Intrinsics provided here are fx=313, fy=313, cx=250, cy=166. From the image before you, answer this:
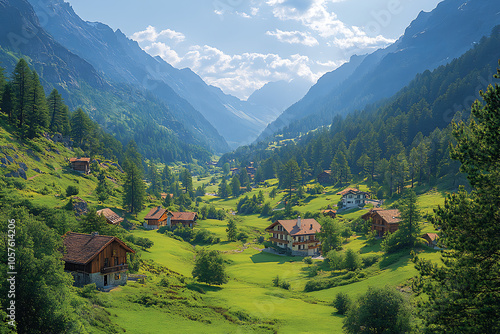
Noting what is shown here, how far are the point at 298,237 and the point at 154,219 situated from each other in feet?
148

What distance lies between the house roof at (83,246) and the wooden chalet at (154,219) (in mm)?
53100

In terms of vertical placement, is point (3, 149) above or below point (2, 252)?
above

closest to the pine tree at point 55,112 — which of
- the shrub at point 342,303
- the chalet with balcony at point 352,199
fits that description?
the chalet with balcony at point 352,199

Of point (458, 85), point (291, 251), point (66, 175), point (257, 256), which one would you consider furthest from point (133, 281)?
point (458, 85)

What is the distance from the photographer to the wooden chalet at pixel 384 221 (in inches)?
3179

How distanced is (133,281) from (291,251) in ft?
167

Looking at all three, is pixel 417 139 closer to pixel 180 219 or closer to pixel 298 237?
pixel 298 237

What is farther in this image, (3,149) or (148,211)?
(148,211)

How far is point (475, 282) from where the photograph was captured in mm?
17234

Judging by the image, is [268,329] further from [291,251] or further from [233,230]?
[233,230]

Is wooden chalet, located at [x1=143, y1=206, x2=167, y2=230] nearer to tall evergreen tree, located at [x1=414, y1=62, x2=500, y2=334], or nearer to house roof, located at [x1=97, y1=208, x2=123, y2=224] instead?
house roof, located at [x1=97, y1=208, x2=123, y2=224]

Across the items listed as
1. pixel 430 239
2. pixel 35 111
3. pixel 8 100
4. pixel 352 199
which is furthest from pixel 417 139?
pixel 8 100

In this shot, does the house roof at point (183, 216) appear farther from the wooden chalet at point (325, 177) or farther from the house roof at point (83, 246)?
the wooden chalet at point (325, 177)

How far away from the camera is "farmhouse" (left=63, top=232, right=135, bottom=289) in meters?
41.2
